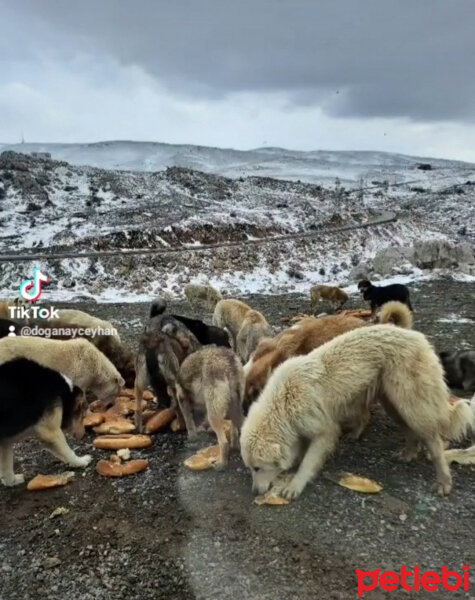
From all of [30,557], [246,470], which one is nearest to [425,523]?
[246,470]

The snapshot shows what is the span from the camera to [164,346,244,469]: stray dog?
20.0 feet

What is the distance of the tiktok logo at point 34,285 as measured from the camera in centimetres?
1748

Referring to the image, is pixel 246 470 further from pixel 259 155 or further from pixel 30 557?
pixel 259 155

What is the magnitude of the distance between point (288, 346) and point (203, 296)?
883 centimetres

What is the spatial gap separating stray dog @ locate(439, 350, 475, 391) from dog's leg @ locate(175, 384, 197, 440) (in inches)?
151

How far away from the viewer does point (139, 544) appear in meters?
4.82

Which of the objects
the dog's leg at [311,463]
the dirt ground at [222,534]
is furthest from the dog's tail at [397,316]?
the dog's leg at [311,463]

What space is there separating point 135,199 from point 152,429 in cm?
2592

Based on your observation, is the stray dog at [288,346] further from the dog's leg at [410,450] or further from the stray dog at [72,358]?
the stray dog at [72,358]

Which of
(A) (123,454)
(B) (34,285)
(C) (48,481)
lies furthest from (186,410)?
(B) (34,285)

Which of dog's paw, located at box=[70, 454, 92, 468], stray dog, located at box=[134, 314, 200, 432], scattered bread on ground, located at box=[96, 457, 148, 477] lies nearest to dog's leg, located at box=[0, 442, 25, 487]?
dog's paw, located at box=[70, 454, 92, 468]

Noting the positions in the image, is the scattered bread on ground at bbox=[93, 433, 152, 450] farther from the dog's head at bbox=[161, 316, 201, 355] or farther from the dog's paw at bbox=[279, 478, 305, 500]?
the dog's paw at bbox=[279, 478, 305, 500]

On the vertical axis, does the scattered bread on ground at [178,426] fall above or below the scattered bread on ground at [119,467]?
above

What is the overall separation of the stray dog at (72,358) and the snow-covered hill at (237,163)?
51.3m
